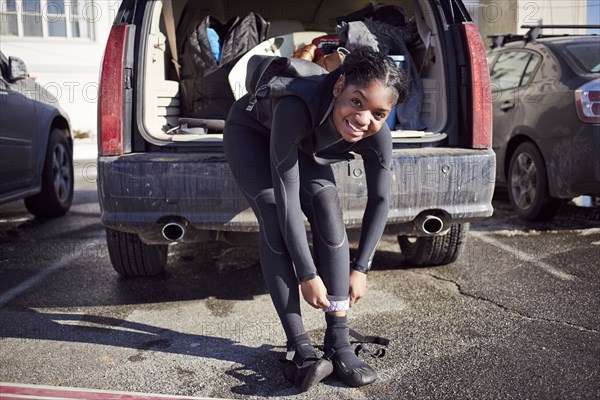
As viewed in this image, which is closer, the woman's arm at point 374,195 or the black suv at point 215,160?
the woman's arm at point 374,195

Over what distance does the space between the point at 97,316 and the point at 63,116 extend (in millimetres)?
3336

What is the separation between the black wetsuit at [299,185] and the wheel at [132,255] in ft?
4.03

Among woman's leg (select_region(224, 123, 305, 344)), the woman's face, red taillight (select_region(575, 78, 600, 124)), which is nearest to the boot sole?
woman's leg (select_region(224, 123, 305, 344))

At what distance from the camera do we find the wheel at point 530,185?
529 cm

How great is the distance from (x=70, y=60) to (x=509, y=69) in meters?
9.37

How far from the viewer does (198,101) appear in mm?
4133

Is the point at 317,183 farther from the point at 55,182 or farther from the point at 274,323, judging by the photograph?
the point at 55,182

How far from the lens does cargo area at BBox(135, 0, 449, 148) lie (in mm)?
3432

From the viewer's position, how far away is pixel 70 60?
12.7m

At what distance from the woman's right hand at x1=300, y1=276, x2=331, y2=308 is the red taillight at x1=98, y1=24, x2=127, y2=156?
1355 mm

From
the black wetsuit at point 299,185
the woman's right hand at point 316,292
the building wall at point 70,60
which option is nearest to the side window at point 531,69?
the black wetsuit at point 299,185

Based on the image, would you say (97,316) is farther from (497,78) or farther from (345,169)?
(497,78)

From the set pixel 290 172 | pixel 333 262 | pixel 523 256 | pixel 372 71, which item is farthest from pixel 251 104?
pixel 523 256

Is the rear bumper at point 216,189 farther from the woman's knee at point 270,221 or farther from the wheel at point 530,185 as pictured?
the wheel at point 530,185
